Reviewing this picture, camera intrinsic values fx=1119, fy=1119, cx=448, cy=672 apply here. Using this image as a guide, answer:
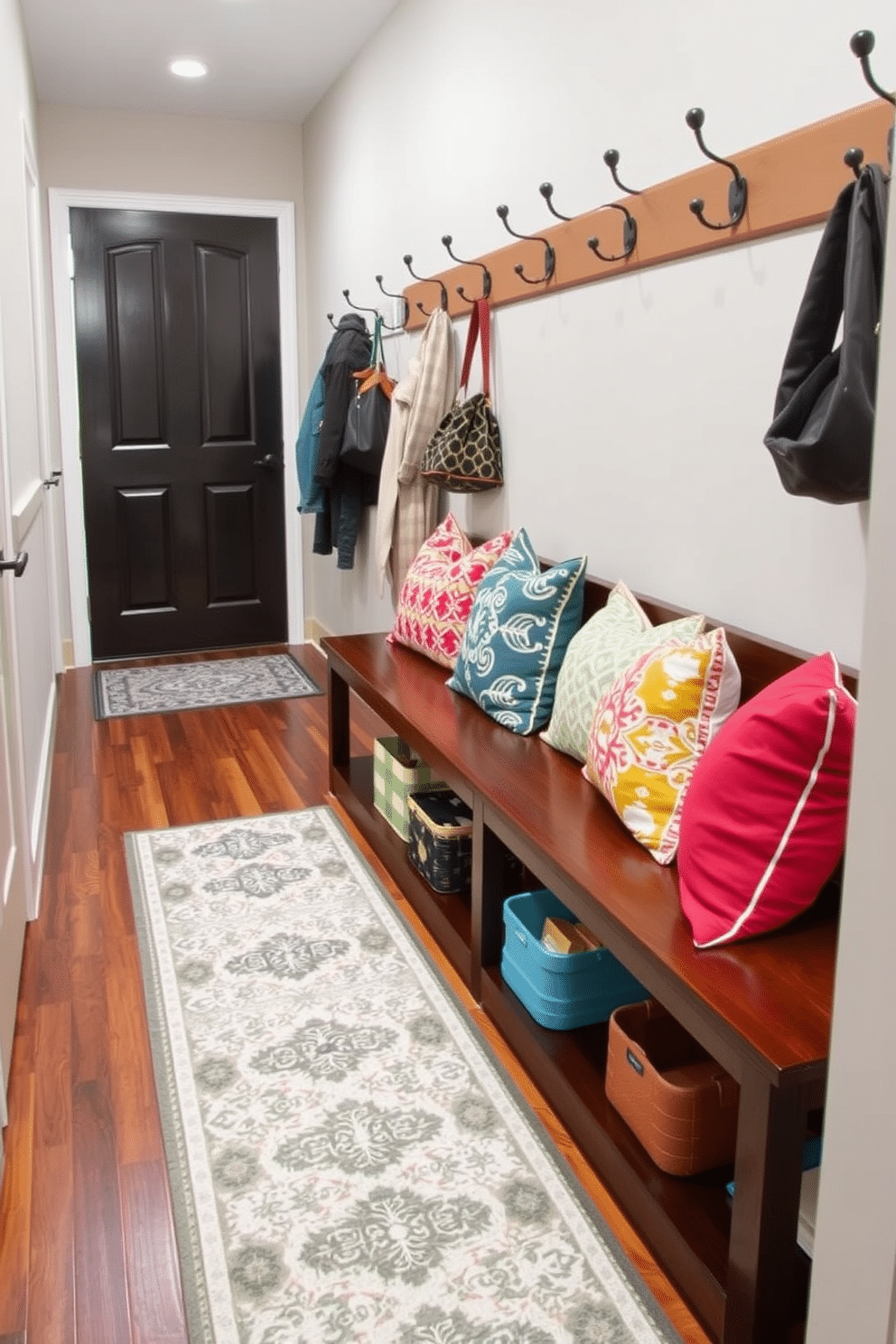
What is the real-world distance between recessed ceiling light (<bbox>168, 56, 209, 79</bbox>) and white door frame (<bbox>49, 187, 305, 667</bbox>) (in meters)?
0.66

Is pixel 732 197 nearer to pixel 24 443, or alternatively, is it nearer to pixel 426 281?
pixel 426 281

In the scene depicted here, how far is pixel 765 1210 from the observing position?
50.3 inches

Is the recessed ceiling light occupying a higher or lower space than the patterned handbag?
higher

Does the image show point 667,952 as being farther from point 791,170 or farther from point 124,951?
point 124,951

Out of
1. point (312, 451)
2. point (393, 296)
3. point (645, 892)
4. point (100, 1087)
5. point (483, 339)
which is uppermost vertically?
point (393, 296)

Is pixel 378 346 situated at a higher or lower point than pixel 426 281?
lower

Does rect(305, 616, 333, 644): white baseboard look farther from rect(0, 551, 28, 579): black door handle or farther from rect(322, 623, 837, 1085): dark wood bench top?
rect(0, 551, 28, 579): black door handle

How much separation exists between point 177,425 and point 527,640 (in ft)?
10.6

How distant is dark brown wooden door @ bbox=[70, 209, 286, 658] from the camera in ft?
16.3

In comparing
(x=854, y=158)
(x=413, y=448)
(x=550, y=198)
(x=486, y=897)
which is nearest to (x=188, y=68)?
(x=413, y=448)

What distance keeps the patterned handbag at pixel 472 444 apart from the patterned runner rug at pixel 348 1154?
112cm

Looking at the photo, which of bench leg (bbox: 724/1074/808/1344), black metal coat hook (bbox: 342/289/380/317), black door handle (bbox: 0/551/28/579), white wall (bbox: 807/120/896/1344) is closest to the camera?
white wall (bbox: 807/120/896/1344)

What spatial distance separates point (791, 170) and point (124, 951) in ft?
6.58

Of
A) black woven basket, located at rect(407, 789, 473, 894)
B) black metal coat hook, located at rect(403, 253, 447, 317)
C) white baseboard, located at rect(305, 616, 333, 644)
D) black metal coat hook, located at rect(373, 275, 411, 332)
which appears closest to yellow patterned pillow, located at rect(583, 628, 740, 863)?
black woven basket, located at rect(407, 789, 473, 894)
